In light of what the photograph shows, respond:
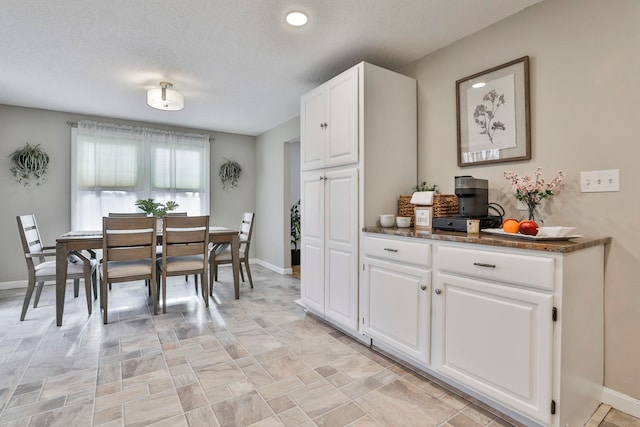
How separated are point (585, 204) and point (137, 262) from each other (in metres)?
3.56

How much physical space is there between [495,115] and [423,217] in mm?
827

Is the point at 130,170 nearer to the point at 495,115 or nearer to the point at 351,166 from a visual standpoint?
the point at 351,166

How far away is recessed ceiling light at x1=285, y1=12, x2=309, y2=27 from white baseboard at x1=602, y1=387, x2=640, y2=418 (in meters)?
2.82

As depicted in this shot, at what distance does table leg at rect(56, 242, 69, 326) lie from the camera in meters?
2.78

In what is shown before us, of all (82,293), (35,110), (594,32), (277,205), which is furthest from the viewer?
(277,205)

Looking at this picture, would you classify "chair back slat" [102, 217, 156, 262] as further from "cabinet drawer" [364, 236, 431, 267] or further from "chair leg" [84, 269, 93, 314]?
"cabinet drawer" [364, 236, 431, 267]

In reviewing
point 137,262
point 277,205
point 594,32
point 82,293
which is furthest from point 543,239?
point 82,293

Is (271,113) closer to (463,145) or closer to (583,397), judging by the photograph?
(463,145)

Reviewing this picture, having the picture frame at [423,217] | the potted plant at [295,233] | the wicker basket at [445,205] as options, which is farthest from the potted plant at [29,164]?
the wicker basket at [445,205]

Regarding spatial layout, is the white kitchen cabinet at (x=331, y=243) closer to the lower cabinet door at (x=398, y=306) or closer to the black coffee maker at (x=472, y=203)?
the lower cabinet door at (x=398, y=306)

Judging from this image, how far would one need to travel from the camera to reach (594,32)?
174 centimetres

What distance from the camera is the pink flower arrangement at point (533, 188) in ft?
6.15

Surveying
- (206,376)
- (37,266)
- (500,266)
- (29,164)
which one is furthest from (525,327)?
(29,164)

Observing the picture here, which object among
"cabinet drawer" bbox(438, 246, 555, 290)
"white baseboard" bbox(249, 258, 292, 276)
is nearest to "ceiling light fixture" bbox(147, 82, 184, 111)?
"white baseboard" bbox(249, 258, 292, 276)
